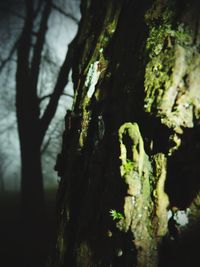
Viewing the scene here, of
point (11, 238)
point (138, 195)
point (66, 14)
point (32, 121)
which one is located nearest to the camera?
point (138, 195)

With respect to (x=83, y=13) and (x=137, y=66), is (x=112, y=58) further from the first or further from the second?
(x=83, y=13)

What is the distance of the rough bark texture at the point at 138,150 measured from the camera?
4.55ft

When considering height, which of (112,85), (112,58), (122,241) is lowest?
(122,241)

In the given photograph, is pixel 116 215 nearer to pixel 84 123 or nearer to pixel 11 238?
pixel 84 123

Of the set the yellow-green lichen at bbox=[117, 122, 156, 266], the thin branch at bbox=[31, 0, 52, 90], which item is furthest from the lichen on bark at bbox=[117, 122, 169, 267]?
the thin branch at bbox=[31, 0, 52, 90]

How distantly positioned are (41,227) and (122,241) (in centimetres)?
532

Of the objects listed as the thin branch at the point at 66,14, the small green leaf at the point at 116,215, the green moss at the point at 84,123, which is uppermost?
the thin branch at the point at 66,14

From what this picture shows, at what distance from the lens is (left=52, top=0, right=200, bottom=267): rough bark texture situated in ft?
4.55

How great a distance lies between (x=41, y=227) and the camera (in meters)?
6.30

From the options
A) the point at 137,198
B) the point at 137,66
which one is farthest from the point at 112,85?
the point at 137,198

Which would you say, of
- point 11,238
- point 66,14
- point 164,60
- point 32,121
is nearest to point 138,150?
point 164,60

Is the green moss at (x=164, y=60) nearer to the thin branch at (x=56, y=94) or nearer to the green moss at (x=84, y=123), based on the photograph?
the green moss at (x=84, y=123)

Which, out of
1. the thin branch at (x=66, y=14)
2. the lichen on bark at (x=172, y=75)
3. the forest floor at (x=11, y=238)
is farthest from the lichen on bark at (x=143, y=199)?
the thin branch at (x=66, y=14)

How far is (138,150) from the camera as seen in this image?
56.9 inches
